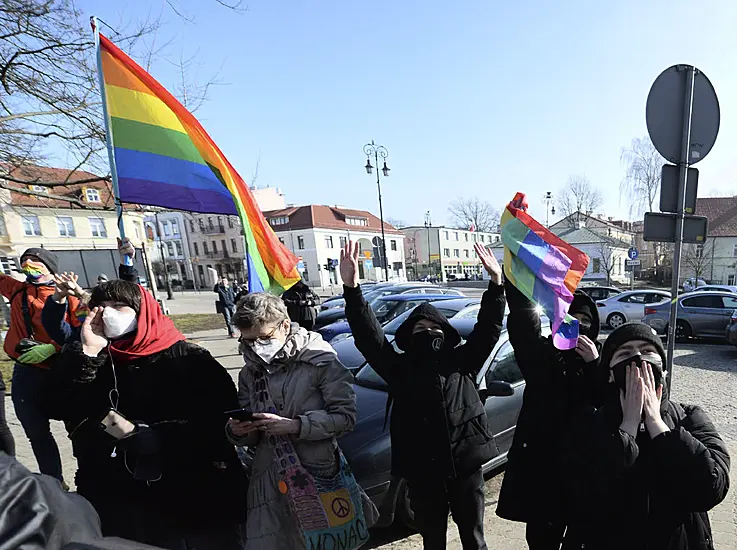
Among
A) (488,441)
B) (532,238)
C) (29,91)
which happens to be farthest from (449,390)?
(29,91)

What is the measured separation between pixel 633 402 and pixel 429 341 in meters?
1.06

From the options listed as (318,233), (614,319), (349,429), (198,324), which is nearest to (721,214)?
(614,319)

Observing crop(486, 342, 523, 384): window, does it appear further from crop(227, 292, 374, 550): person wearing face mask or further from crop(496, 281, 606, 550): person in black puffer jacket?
crop(227, 292, 374, 550): person wearing face mask

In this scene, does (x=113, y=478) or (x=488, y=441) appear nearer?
(x=113, y=478)

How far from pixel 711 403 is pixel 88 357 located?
7572 mm

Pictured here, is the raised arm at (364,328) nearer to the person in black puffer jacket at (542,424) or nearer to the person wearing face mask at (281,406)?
the person wearing face mask at (281,406)

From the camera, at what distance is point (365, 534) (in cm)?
209

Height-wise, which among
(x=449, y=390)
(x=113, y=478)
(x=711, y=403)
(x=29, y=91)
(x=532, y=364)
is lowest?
(x=711, y=403)

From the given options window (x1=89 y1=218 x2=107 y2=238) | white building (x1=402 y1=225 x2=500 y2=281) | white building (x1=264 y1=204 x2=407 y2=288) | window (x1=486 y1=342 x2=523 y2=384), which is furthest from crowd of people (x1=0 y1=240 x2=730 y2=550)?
white building (x1=402 y1=225 x2=500 y2=281)

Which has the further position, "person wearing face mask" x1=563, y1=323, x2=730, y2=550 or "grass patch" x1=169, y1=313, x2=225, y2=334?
"grass patch" x1=169, y1=313, x2=225, y2=334

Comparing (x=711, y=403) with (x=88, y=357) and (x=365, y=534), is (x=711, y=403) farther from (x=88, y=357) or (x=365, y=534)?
(x=88, y=357)

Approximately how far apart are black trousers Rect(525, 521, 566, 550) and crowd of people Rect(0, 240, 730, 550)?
10 millimetres

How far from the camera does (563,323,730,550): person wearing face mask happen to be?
142 cm

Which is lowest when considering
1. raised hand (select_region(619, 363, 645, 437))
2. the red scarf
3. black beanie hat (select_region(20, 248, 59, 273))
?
raised hand (select_region(619, 363, 645, 437))
